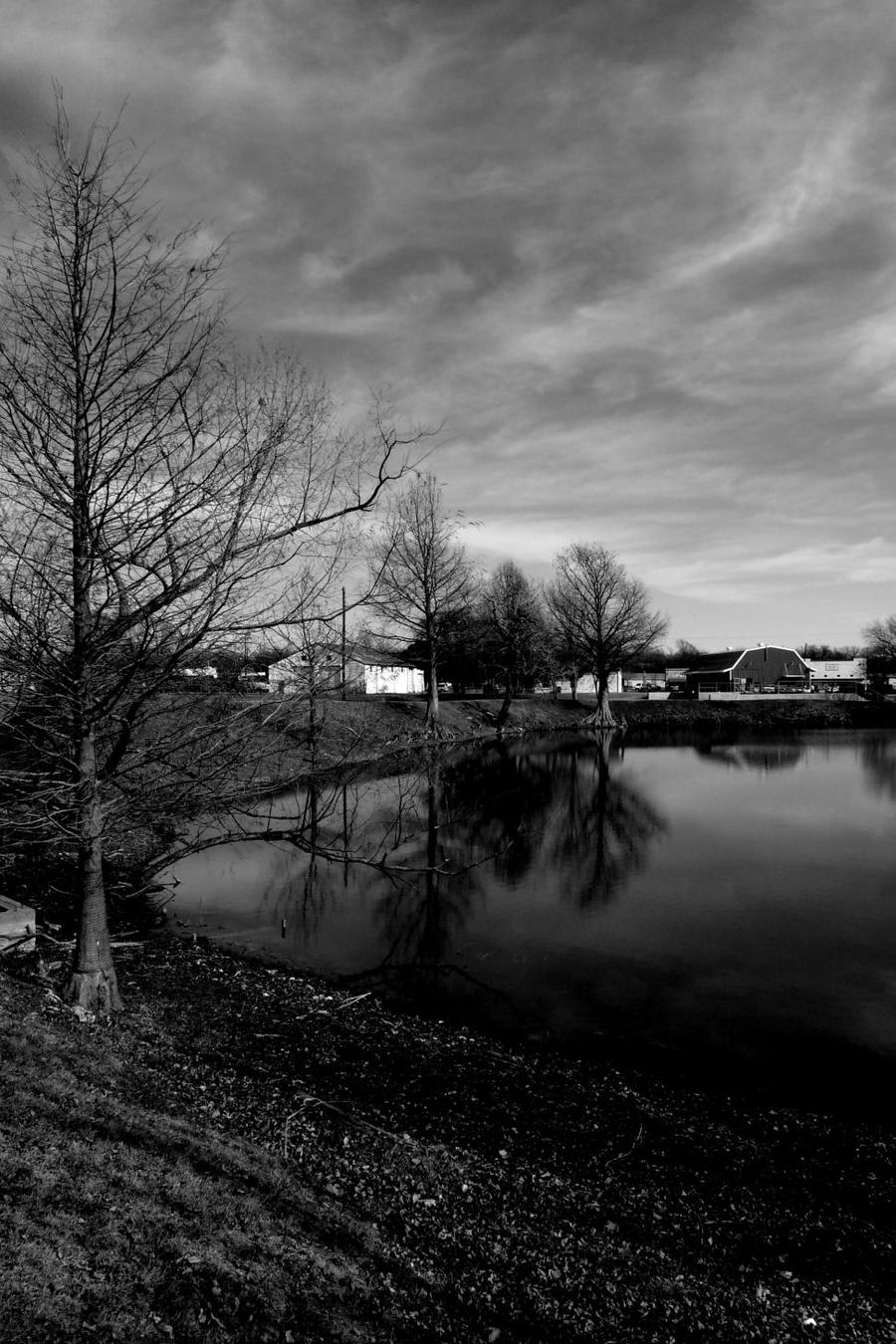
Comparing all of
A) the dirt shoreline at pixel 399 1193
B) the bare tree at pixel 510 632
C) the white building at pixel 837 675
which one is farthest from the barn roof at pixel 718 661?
the dirt shoreline at pixel 399 1193

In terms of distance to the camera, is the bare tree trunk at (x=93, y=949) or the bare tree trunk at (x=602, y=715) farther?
the bare tree trunk at (x=602, y=715)

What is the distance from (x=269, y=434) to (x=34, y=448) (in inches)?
76.5

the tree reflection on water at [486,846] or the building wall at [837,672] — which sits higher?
the building wall at [837,672]

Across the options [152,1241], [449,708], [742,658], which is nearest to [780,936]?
[152,1241]

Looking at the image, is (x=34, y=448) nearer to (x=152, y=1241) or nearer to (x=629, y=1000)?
(x=152, y=1241)

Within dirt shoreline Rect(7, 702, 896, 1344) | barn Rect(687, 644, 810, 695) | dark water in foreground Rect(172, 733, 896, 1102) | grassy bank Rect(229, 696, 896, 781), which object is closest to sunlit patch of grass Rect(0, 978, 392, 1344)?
dirt shoreline Rect(7, 702, 896, 1344)

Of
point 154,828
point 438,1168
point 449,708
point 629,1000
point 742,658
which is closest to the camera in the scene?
point 438,1168

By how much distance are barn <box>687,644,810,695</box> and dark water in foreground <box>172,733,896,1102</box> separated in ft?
251

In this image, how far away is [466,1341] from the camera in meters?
4.26

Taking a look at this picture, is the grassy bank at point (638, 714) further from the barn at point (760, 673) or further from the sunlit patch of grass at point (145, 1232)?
the sunlit patch of grass at point (145, 1232)

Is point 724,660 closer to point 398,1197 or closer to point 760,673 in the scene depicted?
point 760,673

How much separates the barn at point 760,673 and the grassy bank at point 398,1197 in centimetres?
9621

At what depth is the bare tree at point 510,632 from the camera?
56.7 metres

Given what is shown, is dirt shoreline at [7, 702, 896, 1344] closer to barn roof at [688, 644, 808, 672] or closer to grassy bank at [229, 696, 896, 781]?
grassy bank at [229, 696, 896, 781]
